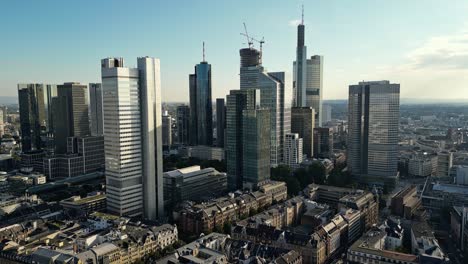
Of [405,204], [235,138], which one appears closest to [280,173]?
[235,138]

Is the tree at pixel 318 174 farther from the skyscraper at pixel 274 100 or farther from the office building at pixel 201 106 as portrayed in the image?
the office building at pixel 201 106

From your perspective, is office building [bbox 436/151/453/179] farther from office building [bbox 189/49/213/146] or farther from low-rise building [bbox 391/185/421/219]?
office building [bbox 189/49/213/146]

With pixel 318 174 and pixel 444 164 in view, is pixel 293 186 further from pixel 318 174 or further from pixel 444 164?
pixel 444 164

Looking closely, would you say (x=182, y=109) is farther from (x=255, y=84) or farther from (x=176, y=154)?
(x=255, y=84)

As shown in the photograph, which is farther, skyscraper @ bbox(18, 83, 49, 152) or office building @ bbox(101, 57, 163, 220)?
skyscraper @ bbox(18, 83, 49, 152)

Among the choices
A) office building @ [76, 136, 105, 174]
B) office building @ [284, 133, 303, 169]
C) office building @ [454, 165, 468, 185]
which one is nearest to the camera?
office building @ [454, 165, 468, 185]

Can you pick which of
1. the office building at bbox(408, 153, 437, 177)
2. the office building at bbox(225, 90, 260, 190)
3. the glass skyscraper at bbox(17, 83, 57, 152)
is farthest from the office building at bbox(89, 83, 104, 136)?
the office building at bbox(408, 153, 437, 177)

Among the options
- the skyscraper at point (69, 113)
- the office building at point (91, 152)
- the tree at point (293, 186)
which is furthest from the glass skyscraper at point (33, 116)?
the tree at point (293, 186)
